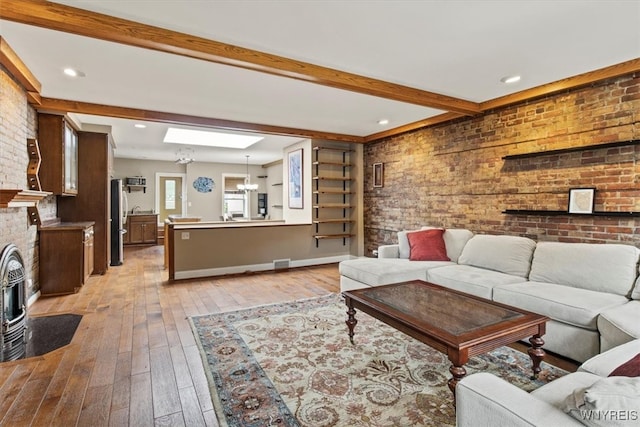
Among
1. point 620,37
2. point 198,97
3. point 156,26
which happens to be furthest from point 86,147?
point 620,37

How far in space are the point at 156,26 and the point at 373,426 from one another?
308 cm

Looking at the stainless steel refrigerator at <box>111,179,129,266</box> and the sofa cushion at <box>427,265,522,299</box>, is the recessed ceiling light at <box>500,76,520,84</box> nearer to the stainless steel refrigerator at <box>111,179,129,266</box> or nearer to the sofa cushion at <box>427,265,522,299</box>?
the sofa cushion at <box>427,265,522,299</box>

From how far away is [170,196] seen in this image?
1020cm

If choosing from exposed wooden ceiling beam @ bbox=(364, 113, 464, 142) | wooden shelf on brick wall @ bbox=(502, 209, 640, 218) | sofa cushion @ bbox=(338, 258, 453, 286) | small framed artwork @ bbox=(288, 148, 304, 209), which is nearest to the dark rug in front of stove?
sofa cushion @ bbox=(338, 258, 453, 286)

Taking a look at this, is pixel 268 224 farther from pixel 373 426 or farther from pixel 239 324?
pixel 373 426

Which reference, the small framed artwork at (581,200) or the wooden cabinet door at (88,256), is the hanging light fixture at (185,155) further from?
the small framed artwork at (581,200)

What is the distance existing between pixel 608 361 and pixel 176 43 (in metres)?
3.40

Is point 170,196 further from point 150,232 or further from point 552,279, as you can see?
point 552,279

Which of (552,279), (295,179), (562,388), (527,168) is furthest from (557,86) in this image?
(295,179)

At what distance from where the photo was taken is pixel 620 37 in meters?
2.66

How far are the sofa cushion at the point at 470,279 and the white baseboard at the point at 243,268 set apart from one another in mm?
3112

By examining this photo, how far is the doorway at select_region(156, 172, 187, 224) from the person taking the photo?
32.9ft

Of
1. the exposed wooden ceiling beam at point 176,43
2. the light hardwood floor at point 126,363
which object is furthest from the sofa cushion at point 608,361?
the exposed wooden ceiling beam at point 176,43

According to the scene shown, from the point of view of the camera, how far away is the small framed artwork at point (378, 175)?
20.9ft
